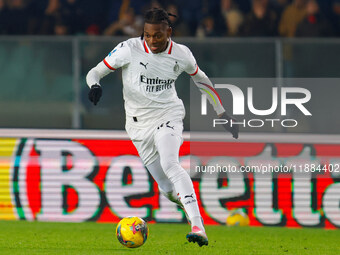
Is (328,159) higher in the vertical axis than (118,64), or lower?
lower

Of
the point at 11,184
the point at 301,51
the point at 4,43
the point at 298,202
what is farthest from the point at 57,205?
the point at 301,51

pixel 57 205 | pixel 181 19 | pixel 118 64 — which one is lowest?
pixel 57 205

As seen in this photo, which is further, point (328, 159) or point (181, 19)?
point (181, 19)

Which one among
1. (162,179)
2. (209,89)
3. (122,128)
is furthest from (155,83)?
(122,128)

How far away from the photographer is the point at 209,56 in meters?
12.4

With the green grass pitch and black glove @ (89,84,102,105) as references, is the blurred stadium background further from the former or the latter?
black glove @ (89,84,102,105)

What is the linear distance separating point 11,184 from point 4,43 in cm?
204

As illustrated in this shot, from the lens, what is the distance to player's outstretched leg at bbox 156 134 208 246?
804 cm

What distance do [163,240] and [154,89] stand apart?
1828 mm

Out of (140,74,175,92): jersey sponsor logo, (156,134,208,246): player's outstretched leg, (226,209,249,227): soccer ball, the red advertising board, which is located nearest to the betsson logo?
the red advertising board

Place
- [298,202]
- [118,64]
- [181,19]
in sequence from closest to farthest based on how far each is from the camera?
[118,64], [298,202], [181,19]

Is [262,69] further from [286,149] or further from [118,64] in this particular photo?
[118,64]

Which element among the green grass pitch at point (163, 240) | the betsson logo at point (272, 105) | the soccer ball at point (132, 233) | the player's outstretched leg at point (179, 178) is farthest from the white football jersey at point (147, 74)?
the betsson logo at point (272, 105)

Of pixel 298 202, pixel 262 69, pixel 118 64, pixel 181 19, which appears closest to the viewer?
pixel 118 64
